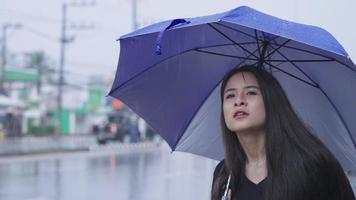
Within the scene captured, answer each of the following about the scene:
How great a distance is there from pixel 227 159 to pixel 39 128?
37.9 meters

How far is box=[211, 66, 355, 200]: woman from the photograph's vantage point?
2.07 meters

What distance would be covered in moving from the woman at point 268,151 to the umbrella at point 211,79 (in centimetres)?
33

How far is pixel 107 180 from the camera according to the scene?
13633 mm

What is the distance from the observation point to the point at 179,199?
10.1m

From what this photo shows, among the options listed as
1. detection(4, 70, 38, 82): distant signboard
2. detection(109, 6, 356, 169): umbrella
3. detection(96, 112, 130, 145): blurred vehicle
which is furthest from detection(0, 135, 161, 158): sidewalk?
detection(4, 70, 38, 82): distant signboard

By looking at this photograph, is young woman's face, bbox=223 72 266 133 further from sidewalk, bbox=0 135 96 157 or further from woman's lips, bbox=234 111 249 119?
sidewalk, bbox=0 135 96 157

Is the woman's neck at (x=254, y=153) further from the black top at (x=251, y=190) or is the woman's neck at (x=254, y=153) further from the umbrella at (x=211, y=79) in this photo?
the umbrella at (x=211, y=79)

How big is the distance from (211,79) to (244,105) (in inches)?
31.0

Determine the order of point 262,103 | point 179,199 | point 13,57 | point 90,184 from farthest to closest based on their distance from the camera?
point 13,57
point 90,184
point 179,199
point 262,103

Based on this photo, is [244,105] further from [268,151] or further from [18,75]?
[18,75]

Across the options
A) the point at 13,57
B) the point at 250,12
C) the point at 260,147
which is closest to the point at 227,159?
the point at 260,147

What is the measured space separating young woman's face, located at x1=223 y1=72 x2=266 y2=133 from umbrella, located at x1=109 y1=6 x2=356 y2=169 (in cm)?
29

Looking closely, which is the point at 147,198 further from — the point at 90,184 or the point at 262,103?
the point at 262,103

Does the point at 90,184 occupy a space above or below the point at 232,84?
below
